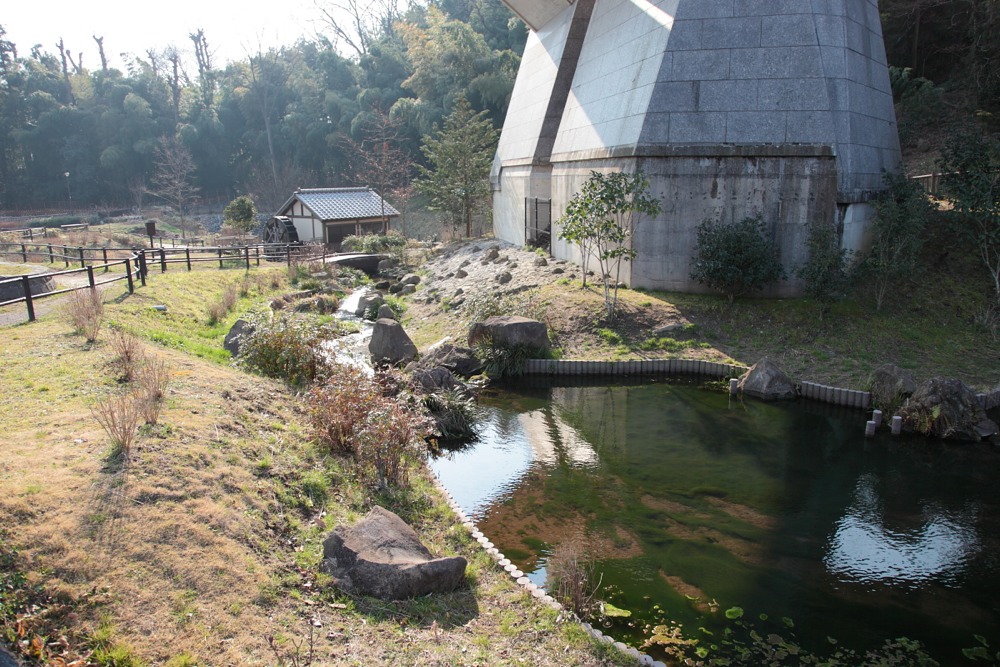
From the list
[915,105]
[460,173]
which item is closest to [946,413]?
[915,105]

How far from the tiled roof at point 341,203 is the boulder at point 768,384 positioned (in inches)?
821

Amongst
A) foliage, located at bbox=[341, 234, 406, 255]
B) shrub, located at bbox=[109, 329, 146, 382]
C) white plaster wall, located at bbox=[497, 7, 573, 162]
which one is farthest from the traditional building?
shrub, located at bbox=[109, 329, 146, 382]

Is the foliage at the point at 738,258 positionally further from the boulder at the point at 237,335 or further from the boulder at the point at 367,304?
the boulder at the point at 237,335

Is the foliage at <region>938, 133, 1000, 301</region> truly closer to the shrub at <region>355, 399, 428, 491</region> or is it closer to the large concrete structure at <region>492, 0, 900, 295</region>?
the large concrete structure at <region>492, 0, 900, 295</region>

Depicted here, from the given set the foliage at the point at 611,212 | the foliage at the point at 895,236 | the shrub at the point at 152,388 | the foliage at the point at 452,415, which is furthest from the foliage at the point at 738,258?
the shrub at the point at 152,388

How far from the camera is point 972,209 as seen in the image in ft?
40.0

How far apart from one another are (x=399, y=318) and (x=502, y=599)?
11.6 metres

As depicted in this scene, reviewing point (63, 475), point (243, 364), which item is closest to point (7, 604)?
point (63, 475)

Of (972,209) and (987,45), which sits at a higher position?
(987,45)

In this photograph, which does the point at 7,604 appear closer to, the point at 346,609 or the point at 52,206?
the point at 346,609

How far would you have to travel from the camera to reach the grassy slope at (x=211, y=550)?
3.89 metres

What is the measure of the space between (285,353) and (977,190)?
12.7 meters

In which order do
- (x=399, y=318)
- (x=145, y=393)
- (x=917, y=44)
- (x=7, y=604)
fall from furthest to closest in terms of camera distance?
(x=917, y=44) < (x=399, y=318) < (x=145, y=393) < (x=7, y=604)

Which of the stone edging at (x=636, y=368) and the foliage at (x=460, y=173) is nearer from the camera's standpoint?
the stone edging at (x=636, y=368)
